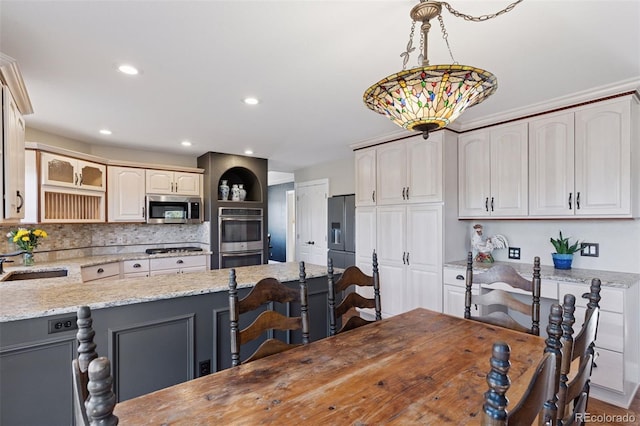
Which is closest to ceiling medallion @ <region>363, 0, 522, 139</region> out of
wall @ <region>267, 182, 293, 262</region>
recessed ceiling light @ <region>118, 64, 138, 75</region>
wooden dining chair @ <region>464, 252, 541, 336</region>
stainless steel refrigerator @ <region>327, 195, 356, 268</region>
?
wooden dining chair @ <region>464, 252, 541, 336</region>

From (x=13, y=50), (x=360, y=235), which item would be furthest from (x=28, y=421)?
(x=360, y=235)

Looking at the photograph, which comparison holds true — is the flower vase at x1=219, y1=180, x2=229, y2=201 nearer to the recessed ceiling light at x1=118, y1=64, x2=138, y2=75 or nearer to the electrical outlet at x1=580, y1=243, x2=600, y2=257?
the recessed ceiling light at x1=118, y1=64, x2=138, y2=75

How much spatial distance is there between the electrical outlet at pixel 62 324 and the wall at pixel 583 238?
366 cm

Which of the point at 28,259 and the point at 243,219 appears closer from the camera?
the point at 28,259

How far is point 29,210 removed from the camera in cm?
329

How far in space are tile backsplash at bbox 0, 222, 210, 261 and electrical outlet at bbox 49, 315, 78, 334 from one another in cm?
251

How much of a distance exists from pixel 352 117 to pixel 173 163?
320 centimetres

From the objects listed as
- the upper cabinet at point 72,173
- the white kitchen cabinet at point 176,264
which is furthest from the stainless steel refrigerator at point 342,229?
the upper cabinet at point 72,173

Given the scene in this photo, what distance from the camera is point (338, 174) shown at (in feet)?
18.1

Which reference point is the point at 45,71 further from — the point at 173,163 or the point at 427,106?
the point at 173,163

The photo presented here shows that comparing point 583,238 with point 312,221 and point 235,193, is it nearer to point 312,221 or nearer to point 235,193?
point 312,221

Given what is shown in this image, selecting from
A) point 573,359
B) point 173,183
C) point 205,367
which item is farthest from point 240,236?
point 573,359

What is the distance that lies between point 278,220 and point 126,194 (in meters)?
3.86

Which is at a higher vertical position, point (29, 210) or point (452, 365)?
point (29, 210)
